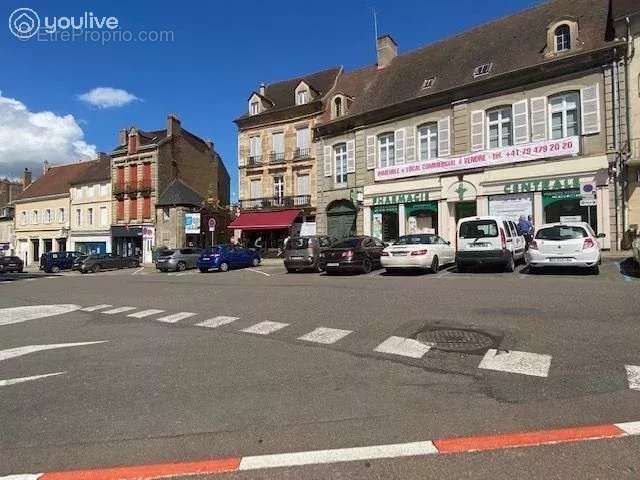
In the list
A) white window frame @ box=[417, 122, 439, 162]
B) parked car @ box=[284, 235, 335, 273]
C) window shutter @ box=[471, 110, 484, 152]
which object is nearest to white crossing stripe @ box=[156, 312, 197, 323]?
parked car @ box=[284, 235, 335, 273]

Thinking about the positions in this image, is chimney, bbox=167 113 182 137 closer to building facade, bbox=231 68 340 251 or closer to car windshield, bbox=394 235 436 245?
building facade, bbox=231 68 340 251

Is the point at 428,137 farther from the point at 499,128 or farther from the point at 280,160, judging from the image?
the point at 280,160

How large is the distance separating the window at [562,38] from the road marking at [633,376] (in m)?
20.3

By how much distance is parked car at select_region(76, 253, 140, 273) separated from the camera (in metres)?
31.7

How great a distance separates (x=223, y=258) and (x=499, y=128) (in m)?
15.5

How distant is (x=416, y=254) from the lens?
15836mm

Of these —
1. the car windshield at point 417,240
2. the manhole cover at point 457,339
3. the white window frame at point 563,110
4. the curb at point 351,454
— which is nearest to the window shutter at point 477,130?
the white window frame at point 563,110

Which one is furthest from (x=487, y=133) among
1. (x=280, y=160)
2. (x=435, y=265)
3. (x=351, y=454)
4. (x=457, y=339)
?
(x=351, y=454)

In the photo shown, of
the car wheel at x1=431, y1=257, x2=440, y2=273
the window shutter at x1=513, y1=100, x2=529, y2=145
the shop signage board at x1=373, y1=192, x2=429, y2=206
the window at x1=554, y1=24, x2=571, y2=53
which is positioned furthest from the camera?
the shop signage board at x1=373, y1=192, x2=429, y2=206

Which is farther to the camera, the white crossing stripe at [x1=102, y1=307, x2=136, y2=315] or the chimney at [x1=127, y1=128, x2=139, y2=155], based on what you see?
the chimney at [x1=127, y1=128, x2=139, y2=155]

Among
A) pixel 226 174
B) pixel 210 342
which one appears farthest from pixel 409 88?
pixel 226 174

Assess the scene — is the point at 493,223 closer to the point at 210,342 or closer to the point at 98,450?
the point at 210,342

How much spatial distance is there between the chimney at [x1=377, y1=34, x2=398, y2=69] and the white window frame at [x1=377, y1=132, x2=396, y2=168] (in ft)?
22.2

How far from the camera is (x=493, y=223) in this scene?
14680 mm
